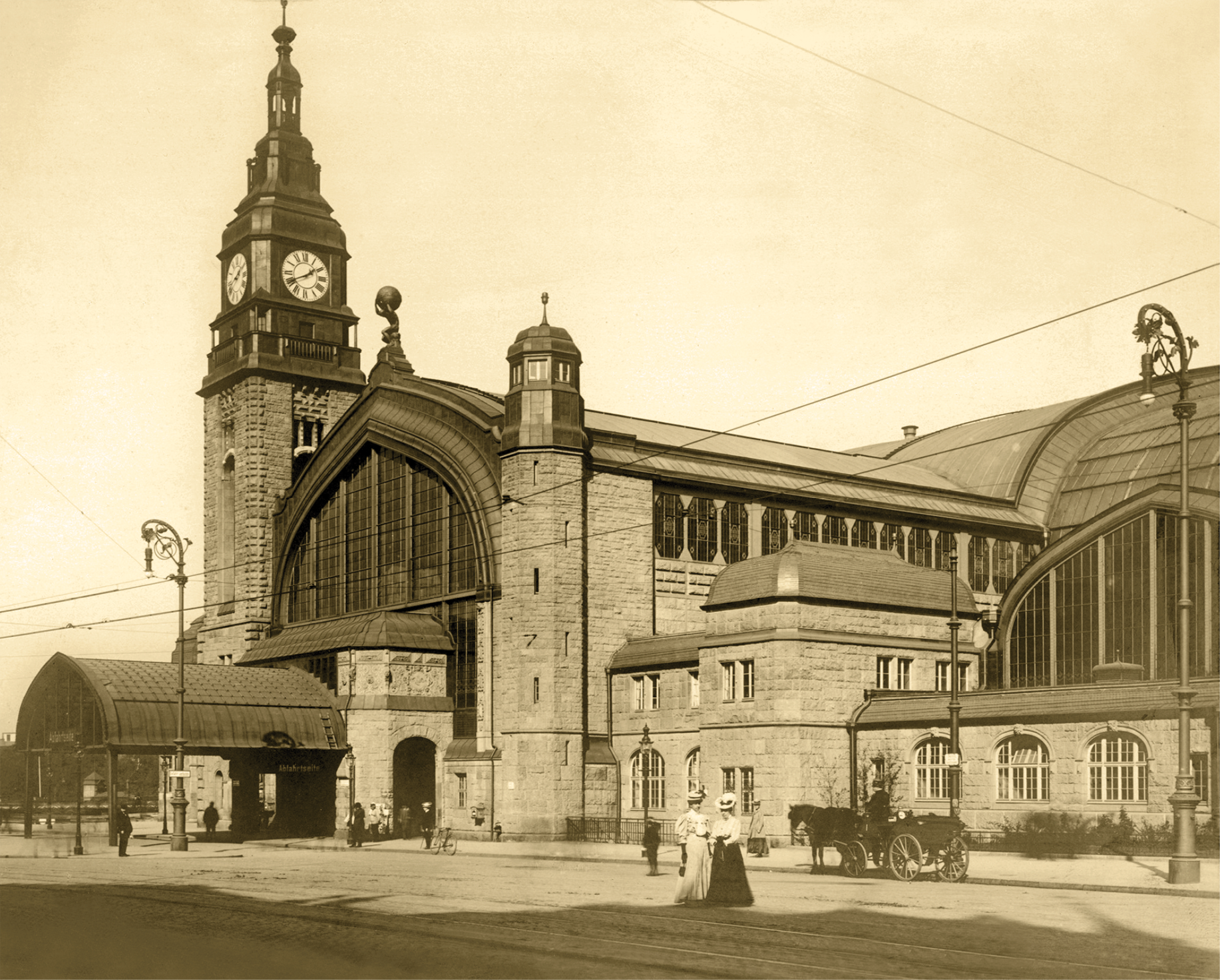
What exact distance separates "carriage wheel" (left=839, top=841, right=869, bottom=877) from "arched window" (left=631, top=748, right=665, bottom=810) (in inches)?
805

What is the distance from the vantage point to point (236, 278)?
7119 cm

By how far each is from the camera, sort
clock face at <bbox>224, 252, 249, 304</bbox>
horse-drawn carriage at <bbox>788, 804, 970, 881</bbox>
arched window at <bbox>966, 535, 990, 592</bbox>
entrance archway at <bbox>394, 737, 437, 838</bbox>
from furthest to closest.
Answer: clock face at <bbox>224, 252, 249, 304</bbox>, arched window at <bbox>966, 535, 990, 592</bbox>, entrance archway at <bbox>394, 737, 437, 838</bbox>, horse-drawn carriage at <bbox>788, 804, 970, 881</bbox>

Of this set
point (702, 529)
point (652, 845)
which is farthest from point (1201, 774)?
point (702, 529)

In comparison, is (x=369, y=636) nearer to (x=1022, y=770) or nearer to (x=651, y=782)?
(x=651, y=782)

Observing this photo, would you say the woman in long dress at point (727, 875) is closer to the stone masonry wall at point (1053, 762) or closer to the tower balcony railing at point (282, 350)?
the stone masonry wall at point (1053, 762)

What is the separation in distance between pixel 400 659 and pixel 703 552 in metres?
11.8

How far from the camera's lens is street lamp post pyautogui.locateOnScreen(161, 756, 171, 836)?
215ft

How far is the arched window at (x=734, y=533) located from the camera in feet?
197

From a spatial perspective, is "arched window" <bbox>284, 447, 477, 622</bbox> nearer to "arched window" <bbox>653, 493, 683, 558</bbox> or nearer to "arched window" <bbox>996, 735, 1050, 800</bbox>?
"arched window" <bbox>653, 493, 683, 558</bbox>

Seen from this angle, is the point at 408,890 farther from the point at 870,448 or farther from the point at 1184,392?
the point at 870,448

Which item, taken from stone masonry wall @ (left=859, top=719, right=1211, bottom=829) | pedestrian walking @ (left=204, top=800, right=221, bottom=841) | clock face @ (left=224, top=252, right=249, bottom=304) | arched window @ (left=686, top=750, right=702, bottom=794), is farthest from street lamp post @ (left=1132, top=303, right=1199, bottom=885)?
clock face @ (left=224, top=252, right=249, bottom=304)

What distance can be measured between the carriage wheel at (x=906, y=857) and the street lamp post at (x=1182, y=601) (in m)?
4.51

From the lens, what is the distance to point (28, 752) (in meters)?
55.6

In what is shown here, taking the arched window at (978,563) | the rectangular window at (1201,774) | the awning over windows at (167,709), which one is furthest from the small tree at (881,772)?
the arched window at (978,563)
